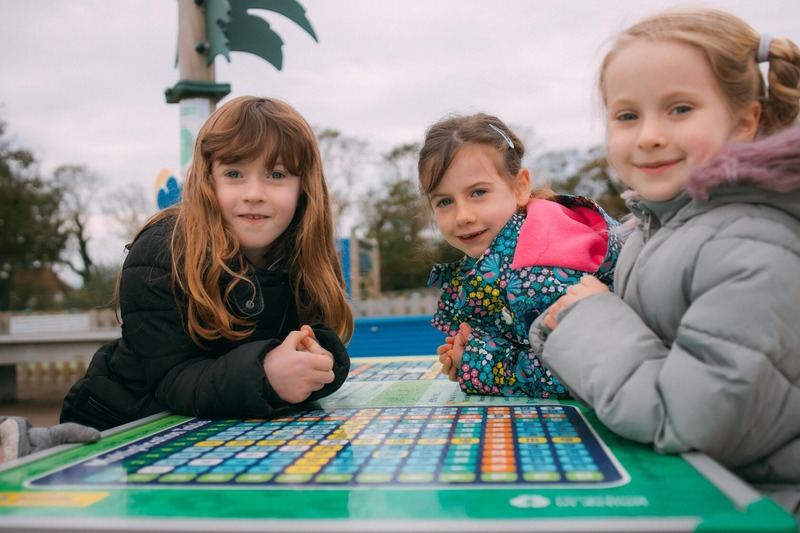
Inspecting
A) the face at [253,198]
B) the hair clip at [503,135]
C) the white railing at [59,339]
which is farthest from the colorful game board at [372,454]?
the white railing at [59,339]

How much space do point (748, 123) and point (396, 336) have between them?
3664 mm

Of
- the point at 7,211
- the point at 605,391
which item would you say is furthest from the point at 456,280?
the point at 7,211

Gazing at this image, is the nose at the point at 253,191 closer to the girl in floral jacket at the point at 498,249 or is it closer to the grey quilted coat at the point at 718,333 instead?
the girl in floral jacket at the point at 498,249

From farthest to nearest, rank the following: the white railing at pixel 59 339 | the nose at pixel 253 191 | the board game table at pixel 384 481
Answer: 1. the white railing at pixel 59 339
2. the nose at pixel 253 191
3. the board game table at pixel 384 481

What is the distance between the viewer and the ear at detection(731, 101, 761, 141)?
105cm

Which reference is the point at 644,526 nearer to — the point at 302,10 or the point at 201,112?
the point at 201,112

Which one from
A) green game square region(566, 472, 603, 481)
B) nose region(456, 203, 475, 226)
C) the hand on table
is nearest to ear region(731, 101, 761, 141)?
green game square region(566, 472, 603, 481)

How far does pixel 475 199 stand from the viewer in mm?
1686

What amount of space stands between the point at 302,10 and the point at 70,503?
3580mm

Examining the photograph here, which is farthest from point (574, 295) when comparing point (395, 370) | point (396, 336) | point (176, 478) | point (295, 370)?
point (396, 336)

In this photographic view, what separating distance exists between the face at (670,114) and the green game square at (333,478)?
664mm

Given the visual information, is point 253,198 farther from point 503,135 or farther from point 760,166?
point 760,166

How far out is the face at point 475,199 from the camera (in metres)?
1.67

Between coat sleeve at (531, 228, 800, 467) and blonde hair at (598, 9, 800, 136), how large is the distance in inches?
11.8
